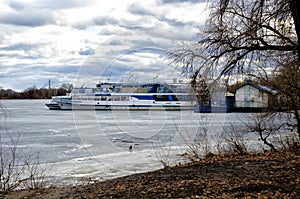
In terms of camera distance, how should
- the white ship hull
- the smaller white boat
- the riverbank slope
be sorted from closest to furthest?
the riverbank slope < the white ship hull < the smaller white boat

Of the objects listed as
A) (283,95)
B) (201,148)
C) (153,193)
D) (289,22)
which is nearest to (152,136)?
(201,148)

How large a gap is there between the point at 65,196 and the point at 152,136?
14407 mm

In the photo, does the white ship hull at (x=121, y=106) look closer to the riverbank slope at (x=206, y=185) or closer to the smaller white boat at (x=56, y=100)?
the smaller white boat at (x=56, y=100)

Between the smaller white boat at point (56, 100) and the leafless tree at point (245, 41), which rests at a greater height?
the leafless tree at point (245, 41)

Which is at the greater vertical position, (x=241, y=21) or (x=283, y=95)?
(x=241, y=21)

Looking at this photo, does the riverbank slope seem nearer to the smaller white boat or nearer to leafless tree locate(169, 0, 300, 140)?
leafless tree locate(169, 0, 300, 140)

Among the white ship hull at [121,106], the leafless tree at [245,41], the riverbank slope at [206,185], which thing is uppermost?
the leafless tree at [245,41]

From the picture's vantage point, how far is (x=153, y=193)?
6.26 meters

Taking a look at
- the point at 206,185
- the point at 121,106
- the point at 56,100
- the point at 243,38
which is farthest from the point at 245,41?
the point at 56,100

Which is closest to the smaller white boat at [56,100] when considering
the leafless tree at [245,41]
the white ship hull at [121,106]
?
the white ship hull at [121,106]

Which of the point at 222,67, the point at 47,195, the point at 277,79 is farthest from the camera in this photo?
the point at 277,79

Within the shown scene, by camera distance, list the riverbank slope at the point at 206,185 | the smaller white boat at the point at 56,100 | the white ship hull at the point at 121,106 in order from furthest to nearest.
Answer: the smaller white boat at the point at 56,100, the white ship hull at the point at 121,106, the riverbank slope at the point at 206,185

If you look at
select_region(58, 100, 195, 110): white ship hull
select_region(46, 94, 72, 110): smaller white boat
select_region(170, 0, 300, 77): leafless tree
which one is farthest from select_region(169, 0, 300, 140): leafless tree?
select_region(46, 94, 72, 110): smaller white boat

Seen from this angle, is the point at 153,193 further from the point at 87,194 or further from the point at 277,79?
the point at 277,79
